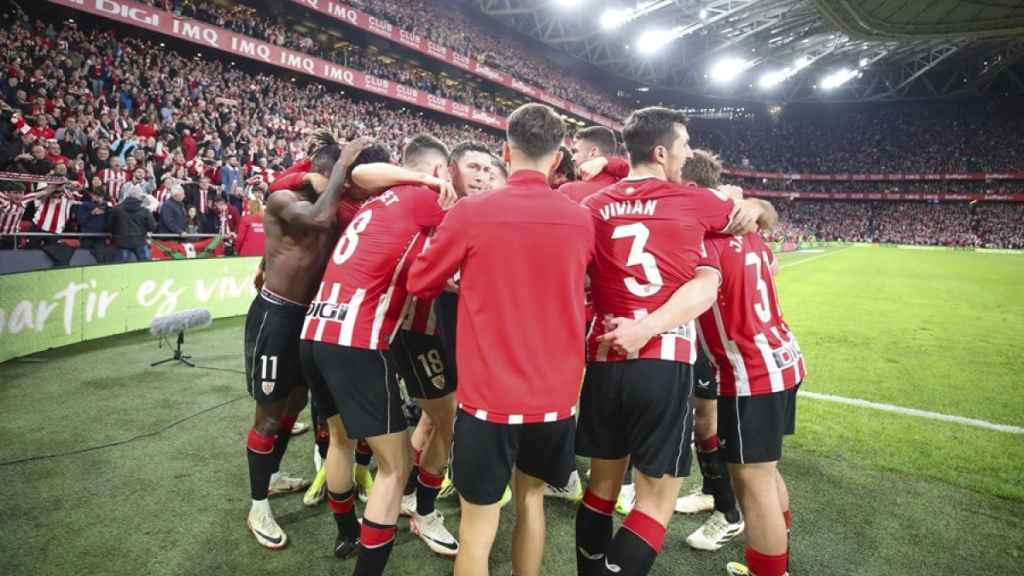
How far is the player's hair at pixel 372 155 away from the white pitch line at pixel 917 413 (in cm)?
563

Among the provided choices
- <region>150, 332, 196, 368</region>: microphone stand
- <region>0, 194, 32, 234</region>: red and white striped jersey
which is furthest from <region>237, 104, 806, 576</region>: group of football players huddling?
<region>0, 194, 32, 234</region>: red and white striped jersey

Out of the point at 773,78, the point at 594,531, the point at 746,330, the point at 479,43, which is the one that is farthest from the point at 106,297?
the point at 773,78

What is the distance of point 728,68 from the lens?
1992 inches

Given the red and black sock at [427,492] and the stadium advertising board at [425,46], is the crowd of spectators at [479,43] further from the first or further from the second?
the red and black sock at [427,492]

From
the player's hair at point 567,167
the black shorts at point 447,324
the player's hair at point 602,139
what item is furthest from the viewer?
the player's hair at point 567,167

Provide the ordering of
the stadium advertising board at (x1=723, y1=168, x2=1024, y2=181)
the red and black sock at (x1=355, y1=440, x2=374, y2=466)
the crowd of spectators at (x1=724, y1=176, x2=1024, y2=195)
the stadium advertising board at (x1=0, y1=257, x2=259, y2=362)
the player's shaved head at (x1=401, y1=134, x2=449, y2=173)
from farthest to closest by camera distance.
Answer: the crowd of spectators at (x1=724, y1=176, x2=1024, y2=195) → the stadium advertising board at (x1=723, y1=168, x2=1024, y2=181) → the stadium advertising board at (x1=0, y1=257, x2=259, y2=362) → the red and black sock at (x1=355, y1=440, x2=374, y2=466) → the player's shaved head at (x1=401, y1=134, x2=449, y2=173)

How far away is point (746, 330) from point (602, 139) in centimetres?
192

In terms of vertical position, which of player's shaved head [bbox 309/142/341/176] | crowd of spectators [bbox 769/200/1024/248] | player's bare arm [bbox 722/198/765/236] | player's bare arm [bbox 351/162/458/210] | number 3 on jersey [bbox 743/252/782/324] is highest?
crowd of spectators [bbox 769/200/1024/248]

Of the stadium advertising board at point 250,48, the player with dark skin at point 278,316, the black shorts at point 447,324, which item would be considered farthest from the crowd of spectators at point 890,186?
the player with dark skin at point 278,316

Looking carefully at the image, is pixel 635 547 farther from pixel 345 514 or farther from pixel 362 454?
pixel 362 454

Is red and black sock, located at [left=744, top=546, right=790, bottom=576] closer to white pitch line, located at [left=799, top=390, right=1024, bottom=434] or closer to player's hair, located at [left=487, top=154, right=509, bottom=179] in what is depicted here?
player's hair, located at [left=487, top=154, right=509, bottom=179]

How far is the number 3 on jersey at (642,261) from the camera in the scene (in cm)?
231

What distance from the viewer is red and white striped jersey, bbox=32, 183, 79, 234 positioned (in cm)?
927

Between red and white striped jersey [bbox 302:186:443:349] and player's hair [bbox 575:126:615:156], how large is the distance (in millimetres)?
1692
